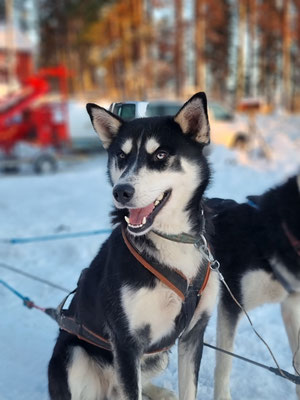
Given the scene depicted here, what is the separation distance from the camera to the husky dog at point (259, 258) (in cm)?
241

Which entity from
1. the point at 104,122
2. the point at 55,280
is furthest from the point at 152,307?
the point at 55,280

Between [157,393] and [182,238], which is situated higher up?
[182,238]

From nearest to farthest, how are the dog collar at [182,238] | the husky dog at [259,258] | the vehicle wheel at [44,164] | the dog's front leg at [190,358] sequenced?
the dog collar at [182,238]
the dog's front leg at [190,358]
the husky dog at [259,258]
the vehicle wheel at [44,164]

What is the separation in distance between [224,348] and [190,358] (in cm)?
42

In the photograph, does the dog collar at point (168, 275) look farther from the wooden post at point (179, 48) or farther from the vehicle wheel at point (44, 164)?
the wooden post at point (179, 48)

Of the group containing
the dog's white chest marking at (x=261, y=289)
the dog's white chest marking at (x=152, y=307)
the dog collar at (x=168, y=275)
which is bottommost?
the dog's white chest marking at (x=261, y=289)

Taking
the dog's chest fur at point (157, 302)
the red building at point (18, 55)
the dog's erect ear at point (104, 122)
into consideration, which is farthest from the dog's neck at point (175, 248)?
the red building at point (18, 55)

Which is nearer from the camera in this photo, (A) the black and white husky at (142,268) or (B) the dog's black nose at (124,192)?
(B) the dog's black nose at (124,192)

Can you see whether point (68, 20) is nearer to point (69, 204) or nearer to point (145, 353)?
point (69, 204)

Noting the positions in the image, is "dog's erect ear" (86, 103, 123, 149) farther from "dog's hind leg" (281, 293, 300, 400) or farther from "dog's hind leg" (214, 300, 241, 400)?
"dog's hind leg" (281, 293, 300, 400)

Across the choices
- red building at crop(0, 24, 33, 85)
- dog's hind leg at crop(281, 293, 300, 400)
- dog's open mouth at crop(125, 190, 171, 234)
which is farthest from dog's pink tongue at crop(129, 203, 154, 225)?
red building at crop(0, 24, 33, 85)

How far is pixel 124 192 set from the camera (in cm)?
186

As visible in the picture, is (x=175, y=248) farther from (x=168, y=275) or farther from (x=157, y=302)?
(x=157, y=302)

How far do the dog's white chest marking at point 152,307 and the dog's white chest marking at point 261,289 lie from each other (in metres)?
0.59
